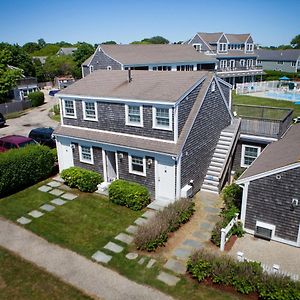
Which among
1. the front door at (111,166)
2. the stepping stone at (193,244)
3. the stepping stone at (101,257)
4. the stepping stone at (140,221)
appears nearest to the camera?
the stepping stone at (101,257)

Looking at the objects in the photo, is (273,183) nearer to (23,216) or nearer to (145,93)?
(145,93)

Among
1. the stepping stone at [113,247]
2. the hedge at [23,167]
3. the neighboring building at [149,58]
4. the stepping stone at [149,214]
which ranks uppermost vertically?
the neighboring building at [149,58]

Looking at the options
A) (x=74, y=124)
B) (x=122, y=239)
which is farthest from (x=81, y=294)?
(x=74, y=124)

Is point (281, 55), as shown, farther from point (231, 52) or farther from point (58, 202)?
point (58, 202)

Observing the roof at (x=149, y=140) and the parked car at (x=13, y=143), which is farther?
the parked car at (x=13, y=143)

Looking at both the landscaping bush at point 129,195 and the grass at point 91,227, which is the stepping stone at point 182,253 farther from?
the landscaping bush at point 129,195

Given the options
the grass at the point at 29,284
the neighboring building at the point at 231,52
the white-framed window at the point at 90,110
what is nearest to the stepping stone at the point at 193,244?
the grass at the point at 29,284
